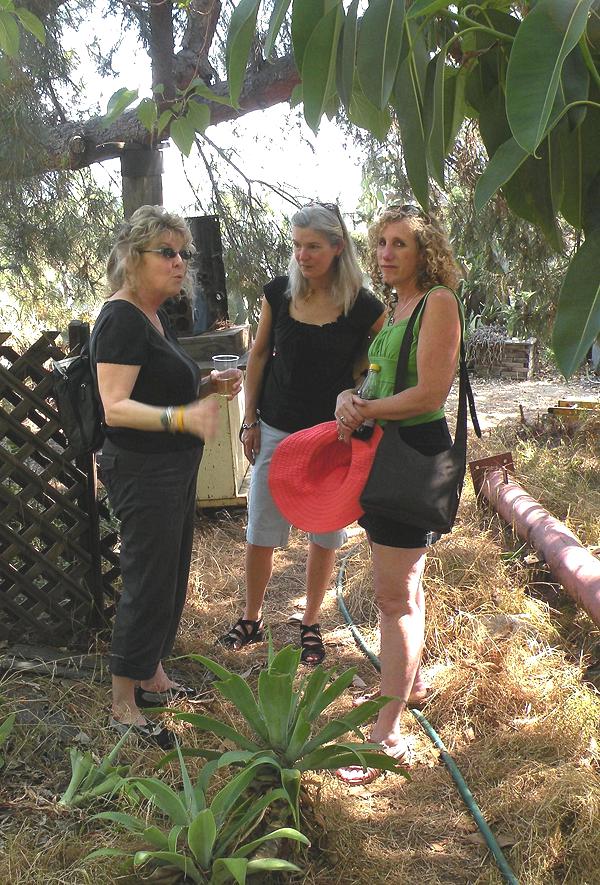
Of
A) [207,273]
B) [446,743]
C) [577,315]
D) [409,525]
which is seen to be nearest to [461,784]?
[446,743]

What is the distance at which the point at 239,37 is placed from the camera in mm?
1314

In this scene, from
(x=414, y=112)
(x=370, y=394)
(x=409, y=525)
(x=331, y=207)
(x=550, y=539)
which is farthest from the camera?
(x=550, y=539)

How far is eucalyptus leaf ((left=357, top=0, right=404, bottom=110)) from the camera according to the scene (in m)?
1.19

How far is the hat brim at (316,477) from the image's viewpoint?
8.51 ft

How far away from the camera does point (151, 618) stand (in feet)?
8.68

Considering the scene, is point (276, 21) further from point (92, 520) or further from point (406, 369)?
point (92, 520)

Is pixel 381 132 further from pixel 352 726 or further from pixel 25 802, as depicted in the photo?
pixel 25 802

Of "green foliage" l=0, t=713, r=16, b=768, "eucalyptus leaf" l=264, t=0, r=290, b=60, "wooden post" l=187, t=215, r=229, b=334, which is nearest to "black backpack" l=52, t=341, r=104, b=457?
"green foliage" l=0, t=713, r=16, b=768

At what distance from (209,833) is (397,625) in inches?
36.3

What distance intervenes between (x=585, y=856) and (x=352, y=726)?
68 centimetres

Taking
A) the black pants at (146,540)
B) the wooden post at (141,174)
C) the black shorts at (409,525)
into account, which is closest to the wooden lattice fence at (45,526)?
the black pants at (146,540)

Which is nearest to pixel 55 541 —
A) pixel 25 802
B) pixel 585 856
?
pixel 25 802

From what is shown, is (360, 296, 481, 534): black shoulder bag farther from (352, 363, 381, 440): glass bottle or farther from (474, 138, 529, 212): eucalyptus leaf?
(474, 138, 529, 212): eucalyptus leaf

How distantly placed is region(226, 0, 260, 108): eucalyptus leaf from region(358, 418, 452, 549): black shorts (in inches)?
50.8
